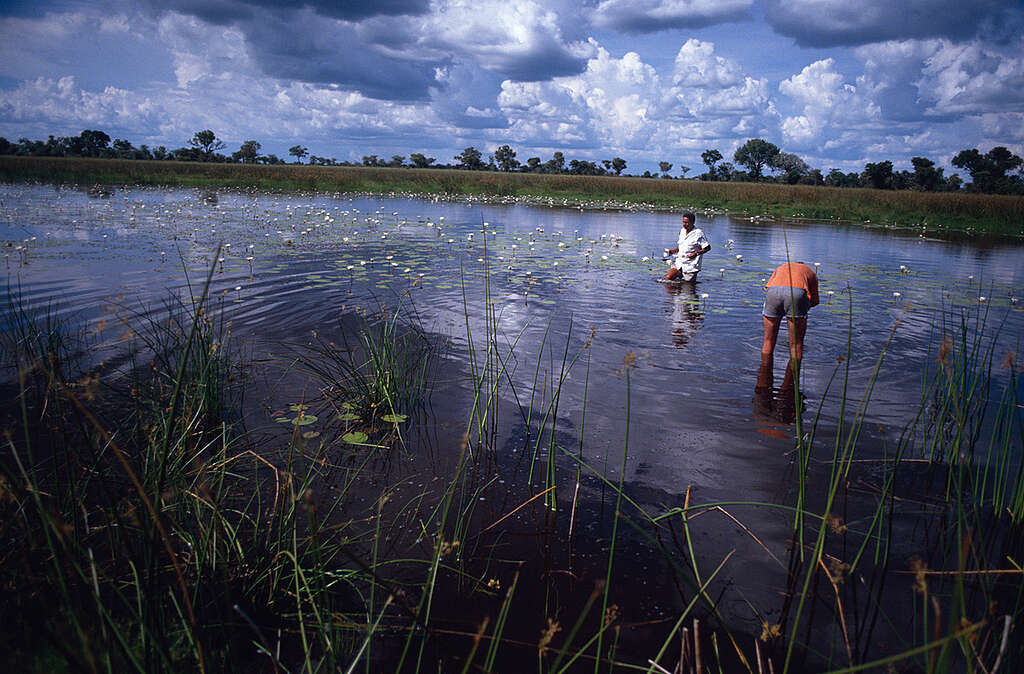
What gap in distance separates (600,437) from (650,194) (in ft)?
126

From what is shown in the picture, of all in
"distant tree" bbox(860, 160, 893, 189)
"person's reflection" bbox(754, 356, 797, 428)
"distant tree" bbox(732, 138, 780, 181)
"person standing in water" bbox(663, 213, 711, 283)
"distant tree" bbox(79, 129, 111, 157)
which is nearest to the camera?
"person's reflection" bbox(754, 356, 797, 428)

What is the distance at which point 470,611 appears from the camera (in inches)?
105

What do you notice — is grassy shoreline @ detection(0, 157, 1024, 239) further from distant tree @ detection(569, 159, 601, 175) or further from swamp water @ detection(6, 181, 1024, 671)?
distant tree @ detection(569, 159, 601, 175)

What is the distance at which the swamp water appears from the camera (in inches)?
104

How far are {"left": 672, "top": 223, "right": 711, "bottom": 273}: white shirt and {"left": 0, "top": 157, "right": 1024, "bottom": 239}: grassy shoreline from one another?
699 inches

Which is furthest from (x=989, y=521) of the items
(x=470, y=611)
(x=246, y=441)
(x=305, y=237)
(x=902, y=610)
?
(x=305, y=237)

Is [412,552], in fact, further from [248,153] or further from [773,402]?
[248,153]

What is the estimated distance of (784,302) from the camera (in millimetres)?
5879

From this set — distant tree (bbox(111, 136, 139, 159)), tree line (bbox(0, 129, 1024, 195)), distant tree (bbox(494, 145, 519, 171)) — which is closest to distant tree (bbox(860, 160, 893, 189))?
tree line (bbox(0, 129, 1024, 195))

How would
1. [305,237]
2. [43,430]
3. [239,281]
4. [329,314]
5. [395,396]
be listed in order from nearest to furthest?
[43,430] → [395,396] → [329,314] → [239,281] → [305,237]

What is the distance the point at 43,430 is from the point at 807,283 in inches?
264

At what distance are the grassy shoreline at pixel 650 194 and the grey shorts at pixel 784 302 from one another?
23.1m

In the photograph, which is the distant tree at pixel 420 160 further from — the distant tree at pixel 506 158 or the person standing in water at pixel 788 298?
the person standing in water at pixel 788 298

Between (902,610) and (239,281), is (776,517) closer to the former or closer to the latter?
(902,610)
